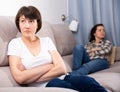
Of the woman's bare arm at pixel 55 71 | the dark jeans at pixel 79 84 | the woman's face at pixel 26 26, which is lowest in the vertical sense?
the dark jeans at pixel 79 84

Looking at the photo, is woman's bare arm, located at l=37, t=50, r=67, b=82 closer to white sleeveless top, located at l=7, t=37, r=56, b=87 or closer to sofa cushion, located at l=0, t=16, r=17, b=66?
white sleeveless top, located at l=7, t=37, r=56, b=87

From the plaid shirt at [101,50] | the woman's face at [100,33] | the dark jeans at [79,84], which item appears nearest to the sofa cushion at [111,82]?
the dark jeans at [79,84]

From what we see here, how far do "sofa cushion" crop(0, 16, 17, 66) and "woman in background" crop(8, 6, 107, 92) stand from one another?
0.06 meters

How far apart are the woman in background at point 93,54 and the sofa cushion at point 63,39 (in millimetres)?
88

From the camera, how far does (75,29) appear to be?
3.12 meters

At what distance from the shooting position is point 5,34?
5.91 ft

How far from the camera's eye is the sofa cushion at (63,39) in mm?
2588

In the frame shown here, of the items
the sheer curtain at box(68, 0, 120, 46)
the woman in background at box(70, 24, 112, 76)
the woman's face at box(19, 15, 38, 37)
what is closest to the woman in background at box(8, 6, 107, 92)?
the woman's face at box(19, 15, 38, 37)

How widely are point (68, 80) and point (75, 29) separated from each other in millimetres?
1568

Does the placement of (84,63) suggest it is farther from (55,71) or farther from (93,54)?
(55,71)

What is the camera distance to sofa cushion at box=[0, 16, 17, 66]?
5.70 ft

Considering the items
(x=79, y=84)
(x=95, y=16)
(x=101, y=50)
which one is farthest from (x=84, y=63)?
(x=79, y=84)

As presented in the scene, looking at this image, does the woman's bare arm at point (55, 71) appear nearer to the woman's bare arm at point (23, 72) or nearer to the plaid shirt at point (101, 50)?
the woman's bare arm at point (23, 72)

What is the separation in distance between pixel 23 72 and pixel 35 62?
0.14 metres
